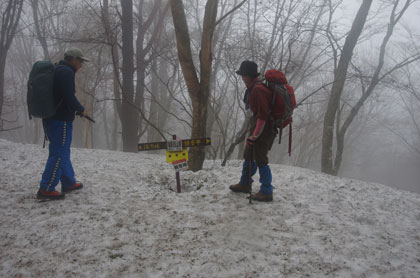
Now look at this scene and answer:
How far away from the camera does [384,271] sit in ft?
6.98

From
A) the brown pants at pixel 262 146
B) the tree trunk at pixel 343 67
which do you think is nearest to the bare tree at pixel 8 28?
the brown pants at pixel 262 146

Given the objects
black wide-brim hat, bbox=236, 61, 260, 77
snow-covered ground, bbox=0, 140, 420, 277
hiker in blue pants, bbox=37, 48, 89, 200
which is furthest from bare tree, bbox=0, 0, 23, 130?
black wide-brim hat, bbox=236, 61, 260, 77

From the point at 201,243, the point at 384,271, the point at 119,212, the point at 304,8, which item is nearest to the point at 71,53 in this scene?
the point at 119,212

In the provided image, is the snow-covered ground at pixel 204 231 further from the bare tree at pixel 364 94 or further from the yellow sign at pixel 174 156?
the bare tree at pixel 364 94

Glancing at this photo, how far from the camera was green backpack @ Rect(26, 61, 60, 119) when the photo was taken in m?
2.97

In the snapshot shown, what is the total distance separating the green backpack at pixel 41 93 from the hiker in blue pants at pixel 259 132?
2494 millimetres

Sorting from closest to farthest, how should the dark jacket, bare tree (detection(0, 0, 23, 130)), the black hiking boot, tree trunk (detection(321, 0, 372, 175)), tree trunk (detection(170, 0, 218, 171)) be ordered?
the dark jacket → the black hiking boot → tree trunk (detection(170, 0, 218, 171)) → bare tree (detection(0, 0, 23, 130)) → tree trunk (detection(321, 0, 372, 175))

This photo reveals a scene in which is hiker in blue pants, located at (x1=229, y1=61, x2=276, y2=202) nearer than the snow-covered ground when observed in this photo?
No

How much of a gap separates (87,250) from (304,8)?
37.0ft

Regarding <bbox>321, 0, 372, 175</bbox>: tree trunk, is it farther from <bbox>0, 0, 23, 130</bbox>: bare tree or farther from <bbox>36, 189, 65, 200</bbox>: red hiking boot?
<bbox>0, 0, 23, 130</bbox>: bare tree

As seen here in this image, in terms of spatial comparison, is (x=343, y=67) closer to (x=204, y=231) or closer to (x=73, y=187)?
(x=204, y=231)

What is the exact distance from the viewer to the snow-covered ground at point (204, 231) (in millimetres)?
2113

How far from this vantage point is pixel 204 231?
2682 millimetres

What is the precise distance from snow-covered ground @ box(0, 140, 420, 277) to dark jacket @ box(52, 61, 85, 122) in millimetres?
1138
